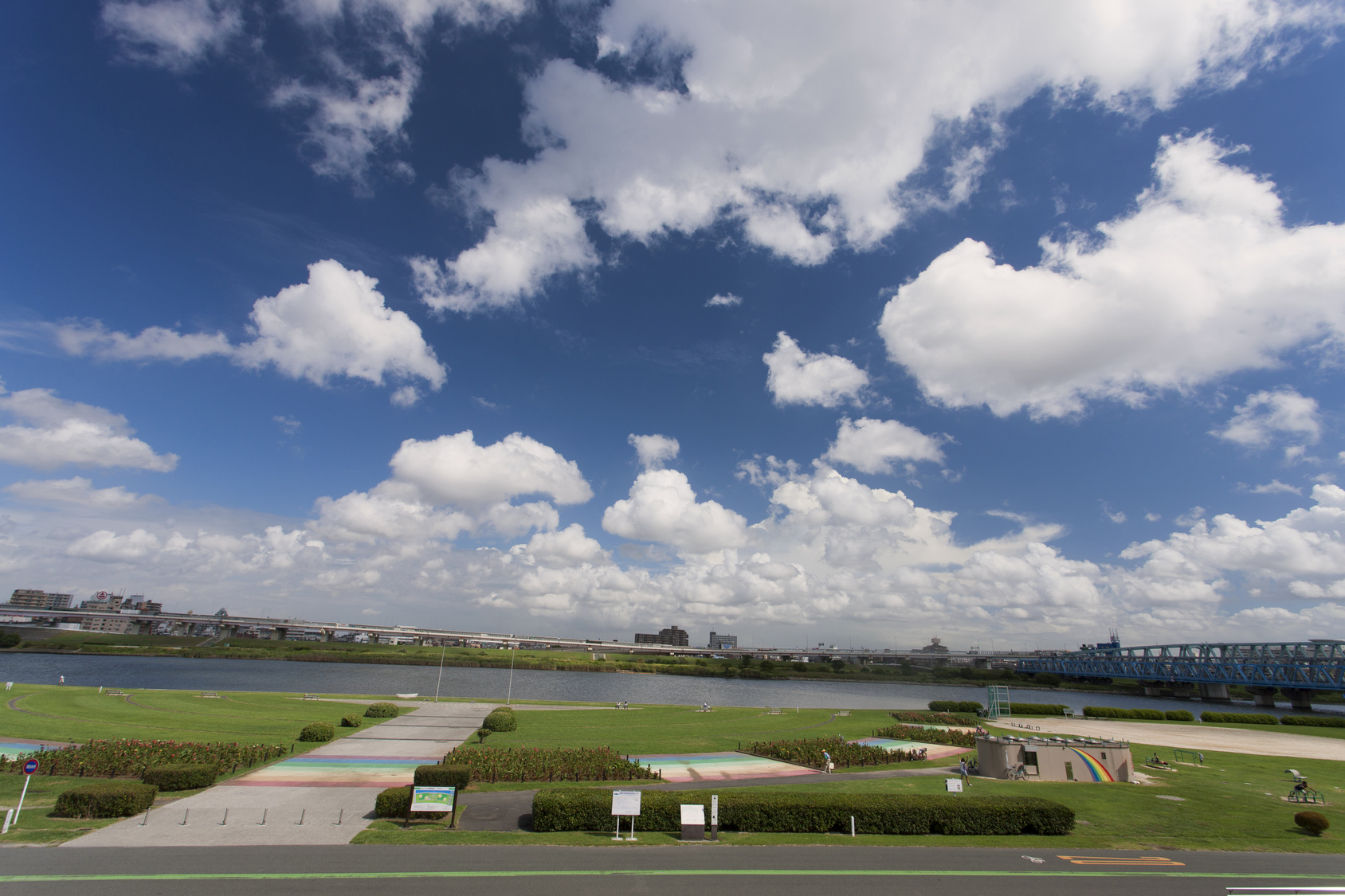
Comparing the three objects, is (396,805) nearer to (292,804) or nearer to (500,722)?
(292,804)

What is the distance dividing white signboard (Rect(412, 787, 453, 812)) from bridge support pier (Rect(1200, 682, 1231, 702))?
20778 centimetres

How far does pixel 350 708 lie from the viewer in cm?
6262

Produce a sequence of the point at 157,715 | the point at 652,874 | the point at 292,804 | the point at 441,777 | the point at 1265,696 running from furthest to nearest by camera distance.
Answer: the point at 1265,696 < the point at 157,715 < the point at 292,804 < the point at 441,777 < the point at 652,874

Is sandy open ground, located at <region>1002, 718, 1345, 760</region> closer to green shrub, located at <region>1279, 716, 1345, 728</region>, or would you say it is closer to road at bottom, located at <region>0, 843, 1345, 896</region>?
green shrub, located at <region>1279, 716, 1345, 728</region>

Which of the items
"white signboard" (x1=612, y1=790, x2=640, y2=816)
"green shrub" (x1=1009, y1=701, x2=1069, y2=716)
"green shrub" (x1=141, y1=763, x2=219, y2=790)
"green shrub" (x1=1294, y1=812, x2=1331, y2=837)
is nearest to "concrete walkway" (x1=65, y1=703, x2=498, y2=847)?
"green shrub" (x1=141, y1=763, x2=219, y2=790)

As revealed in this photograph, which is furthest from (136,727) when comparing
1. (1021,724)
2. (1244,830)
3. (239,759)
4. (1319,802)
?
(1021,724)

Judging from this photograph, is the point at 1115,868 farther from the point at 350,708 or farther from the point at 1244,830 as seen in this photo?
the point at 350,708

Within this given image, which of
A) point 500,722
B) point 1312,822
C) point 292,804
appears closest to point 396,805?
point 292,804

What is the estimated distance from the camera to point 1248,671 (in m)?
144

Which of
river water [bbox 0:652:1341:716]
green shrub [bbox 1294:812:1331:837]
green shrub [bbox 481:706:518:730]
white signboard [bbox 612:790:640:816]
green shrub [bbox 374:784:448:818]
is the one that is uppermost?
white signboard [bbox 612:790:640:816]

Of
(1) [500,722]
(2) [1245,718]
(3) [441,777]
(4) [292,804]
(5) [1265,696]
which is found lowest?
(5) [1265,696]

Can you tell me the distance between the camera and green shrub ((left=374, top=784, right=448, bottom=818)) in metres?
24.8

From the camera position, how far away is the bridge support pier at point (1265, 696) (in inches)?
5586

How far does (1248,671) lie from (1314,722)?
74734 millimetres
